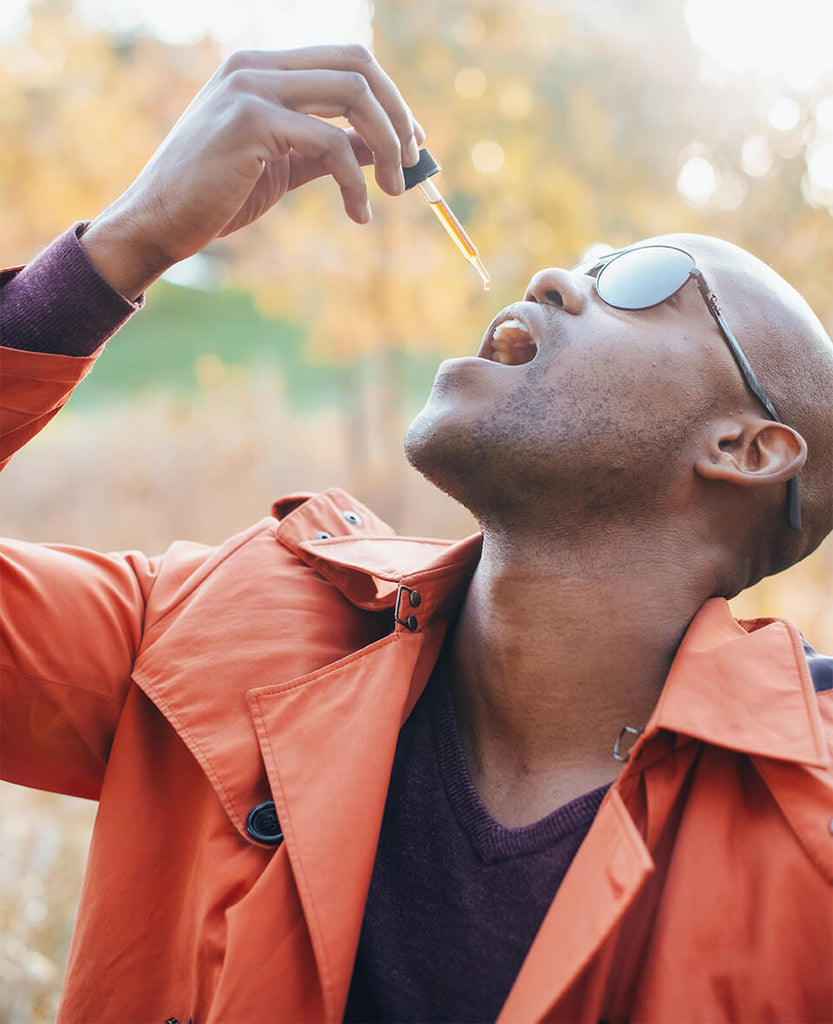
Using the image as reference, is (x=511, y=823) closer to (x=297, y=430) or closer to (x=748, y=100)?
(x=748, y=100)

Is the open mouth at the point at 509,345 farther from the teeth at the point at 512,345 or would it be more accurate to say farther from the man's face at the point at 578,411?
the man's face at the point at 578,411

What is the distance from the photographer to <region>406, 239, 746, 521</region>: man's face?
2051 mm

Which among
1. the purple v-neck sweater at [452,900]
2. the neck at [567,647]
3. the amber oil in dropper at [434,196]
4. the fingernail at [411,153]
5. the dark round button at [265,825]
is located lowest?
the purple v-neck sweater at [452,900]

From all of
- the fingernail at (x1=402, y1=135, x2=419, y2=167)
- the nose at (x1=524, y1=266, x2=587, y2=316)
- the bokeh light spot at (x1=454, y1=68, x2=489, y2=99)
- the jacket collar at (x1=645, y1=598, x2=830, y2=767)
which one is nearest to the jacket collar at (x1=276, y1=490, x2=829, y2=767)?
the jacket collar at (x1=645, y1=598, x2=830, y2=767)

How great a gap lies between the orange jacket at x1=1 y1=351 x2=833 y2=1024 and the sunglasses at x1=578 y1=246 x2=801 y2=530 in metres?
0.54

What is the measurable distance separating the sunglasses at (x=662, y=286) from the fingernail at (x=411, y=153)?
56cm

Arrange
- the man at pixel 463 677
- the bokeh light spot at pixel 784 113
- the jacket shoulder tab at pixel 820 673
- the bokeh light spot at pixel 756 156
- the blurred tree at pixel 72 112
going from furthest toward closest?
the blurred tree at pixel 72 112
the bokeh light spot at pixel 756 156
the bokeh light spot at pixel 784 113
the jacket shoulder tab at pixel 820 673
the man at pixel 463 677

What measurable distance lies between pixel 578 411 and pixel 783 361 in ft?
1.97

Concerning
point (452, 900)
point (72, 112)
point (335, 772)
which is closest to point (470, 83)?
point (72, 112)

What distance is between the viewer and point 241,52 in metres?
1.89

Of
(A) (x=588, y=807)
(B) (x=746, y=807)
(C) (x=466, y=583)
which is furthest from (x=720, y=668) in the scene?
(C) (x=466, y=583)

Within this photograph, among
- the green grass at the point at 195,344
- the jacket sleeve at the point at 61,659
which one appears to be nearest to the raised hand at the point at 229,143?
the jacket sleeve at the point at 61,659

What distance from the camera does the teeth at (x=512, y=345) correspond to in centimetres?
239

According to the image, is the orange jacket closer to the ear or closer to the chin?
the chin
